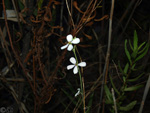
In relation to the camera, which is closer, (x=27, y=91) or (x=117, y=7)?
(x=27, y=91)

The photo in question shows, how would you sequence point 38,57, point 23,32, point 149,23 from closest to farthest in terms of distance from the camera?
point 38,57 < point 23,32 < point 149,23

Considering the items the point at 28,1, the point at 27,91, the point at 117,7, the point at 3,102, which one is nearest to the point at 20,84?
the point at 27,91

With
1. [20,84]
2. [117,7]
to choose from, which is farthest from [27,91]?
[117,7]

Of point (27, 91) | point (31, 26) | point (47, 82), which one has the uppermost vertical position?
point (31, 26)

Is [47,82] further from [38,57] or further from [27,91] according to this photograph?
[27,91]

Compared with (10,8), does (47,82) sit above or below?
below

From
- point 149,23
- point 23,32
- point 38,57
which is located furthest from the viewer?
point 149,23

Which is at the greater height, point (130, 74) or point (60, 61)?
point (60, 61)

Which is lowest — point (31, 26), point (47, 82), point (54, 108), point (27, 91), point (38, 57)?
point (54, 108)

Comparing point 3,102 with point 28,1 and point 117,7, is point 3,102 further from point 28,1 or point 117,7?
point 117,7
